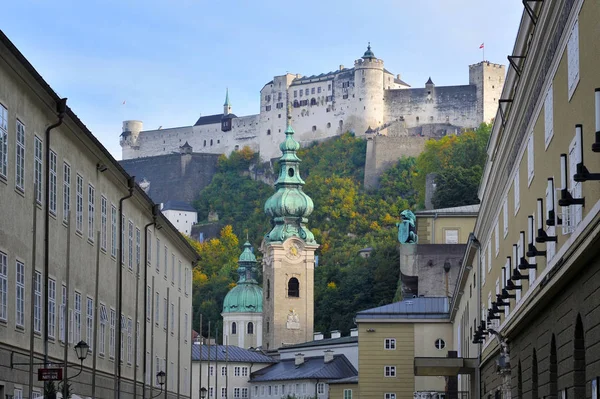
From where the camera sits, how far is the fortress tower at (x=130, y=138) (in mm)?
195875

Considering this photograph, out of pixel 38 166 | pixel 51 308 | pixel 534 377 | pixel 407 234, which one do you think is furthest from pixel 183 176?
pixel 534 377

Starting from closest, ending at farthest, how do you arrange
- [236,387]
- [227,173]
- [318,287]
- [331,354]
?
[331,354], [236,387], [318,287], [227,173]

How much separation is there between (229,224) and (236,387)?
5998 centimetres

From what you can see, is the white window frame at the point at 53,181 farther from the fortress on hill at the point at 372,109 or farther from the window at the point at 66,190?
the fortress on hill at the point at 372,109

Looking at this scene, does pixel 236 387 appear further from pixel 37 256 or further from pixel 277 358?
pixel 37 256

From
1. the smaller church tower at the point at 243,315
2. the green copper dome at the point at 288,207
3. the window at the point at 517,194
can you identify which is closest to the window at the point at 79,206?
the window at the point at 517,194

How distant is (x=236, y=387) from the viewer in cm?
11662

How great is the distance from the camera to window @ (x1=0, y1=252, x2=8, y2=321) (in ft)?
72.0

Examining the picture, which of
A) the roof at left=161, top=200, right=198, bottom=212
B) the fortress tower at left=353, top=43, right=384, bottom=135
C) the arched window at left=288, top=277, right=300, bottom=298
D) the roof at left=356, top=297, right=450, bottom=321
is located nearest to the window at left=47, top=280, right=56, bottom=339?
the roof at left=356, top=297, right=450, bottom=321

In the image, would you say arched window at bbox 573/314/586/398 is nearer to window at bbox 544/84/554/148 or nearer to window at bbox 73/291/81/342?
window at bbox 544/84/554/148

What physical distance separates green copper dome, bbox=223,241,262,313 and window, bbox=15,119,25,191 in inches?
4581

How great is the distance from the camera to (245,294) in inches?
5551

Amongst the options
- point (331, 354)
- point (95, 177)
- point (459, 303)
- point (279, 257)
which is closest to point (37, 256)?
point (95, 177)

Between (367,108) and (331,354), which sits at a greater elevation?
(367,108)
